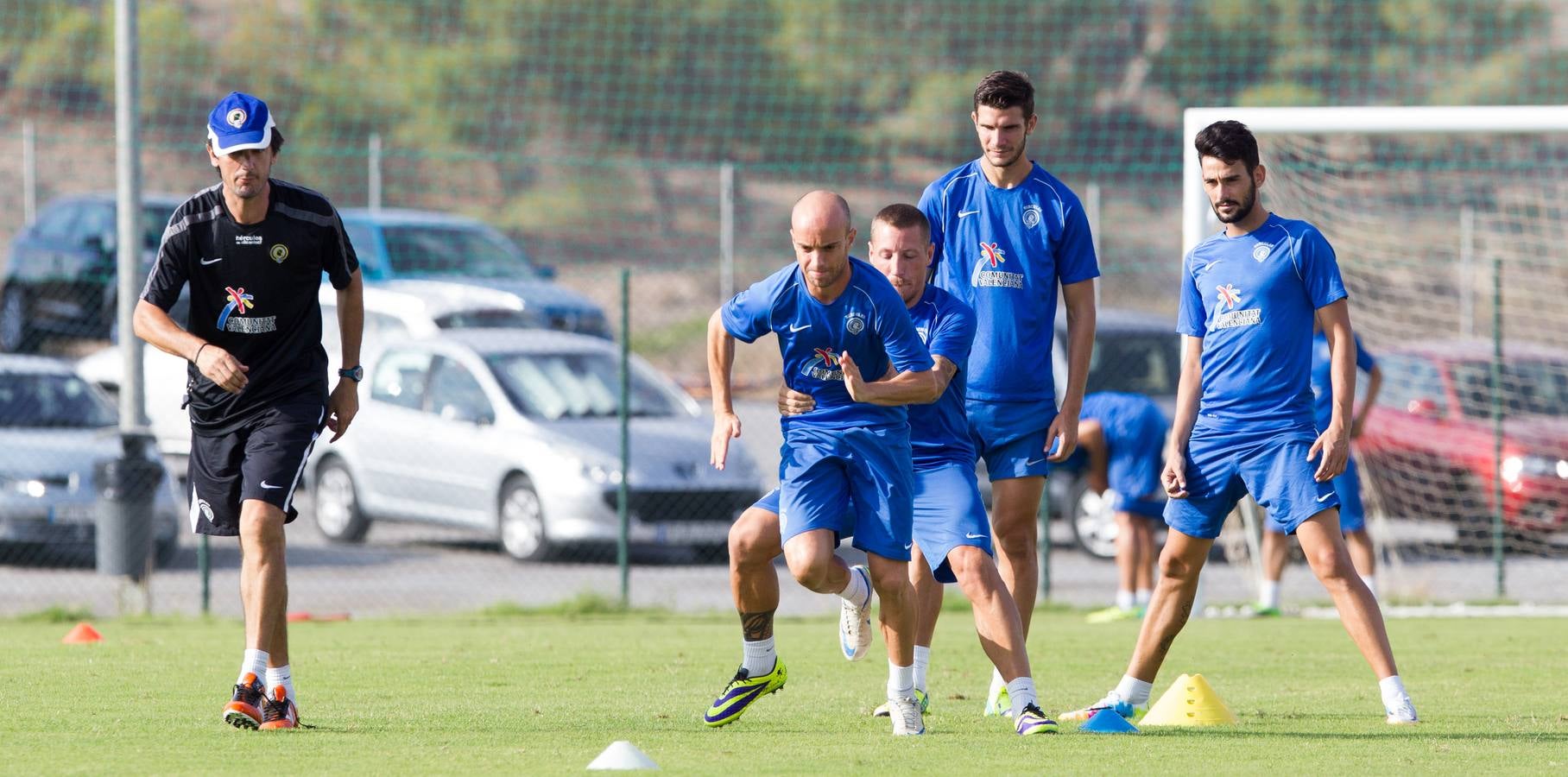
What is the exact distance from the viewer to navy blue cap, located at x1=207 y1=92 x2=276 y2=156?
6418mm

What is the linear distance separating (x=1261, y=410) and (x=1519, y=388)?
27.5ft

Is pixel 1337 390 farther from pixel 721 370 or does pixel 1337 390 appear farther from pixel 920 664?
pixel 721 370

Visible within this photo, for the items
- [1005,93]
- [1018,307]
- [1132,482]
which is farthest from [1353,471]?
[1005,93]

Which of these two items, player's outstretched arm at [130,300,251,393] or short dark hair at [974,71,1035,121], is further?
short dark hair at [974,71,1035,121]

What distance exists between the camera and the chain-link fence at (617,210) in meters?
14.3

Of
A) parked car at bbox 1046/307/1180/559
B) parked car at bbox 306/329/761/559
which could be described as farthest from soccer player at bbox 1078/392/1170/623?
parked car at bbox 1046/307/1180/559

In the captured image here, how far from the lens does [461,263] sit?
1795 centimetres

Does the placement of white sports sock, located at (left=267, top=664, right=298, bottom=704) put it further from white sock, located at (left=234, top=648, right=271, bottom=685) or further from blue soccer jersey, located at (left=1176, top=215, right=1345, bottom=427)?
blue soccer jersey, located at (left=1176, top=215, right=1345, bottom=427)

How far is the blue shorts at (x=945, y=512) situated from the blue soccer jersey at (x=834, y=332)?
0.36 metres

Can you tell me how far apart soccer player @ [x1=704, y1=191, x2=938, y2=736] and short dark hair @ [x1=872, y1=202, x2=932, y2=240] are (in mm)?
228

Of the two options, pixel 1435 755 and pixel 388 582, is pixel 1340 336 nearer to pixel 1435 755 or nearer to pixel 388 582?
pixel 1435 755

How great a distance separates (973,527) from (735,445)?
8.58 m

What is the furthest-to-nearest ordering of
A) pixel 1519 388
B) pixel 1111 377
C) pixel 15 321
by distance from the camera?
pixel 15 321 → pixel 1111 377 → pixel 1519 388

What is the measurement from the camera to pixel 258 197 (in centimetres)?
657
